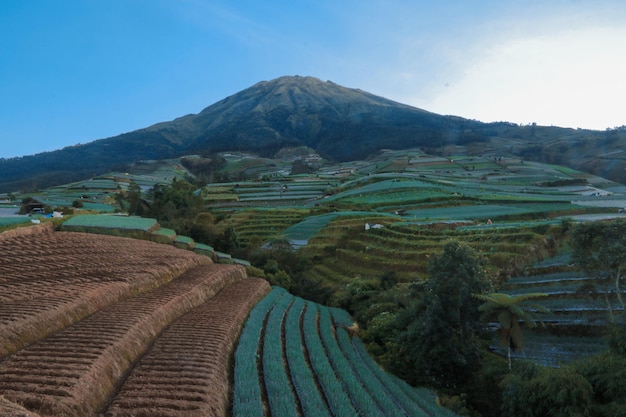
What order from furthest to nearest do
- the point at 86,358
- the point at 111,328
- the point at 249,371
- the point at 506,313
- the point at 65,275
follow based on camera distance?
1. the point at 65,275
2. the point at 506,313
3. the point at 111,328
4. the point at 249,371
5. the point at 86,358

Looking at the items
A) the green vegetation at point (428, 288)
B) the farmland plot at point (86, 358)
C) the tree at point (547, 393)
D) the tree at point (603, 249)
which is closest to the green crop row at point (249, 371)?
the green vegetation at point (428, 288)

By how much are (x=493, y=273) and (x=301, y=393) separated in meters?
14.9

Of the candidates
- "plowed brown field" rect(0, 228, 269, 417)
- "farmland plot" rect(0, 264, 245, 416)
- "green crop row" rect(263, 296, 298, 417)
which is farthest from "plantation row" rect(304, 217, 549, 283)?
"farmland plot" rect(0, 264, 245, 416)

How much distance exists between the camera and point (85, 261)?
17.1 m

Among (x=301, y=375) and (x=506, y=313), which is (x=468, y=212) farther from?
(x=301, y=375)

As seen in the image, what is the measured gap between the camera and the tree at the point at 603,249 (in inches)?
552

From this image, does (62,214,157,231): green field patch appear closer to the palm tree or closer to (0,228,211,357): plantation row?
(0,228,211,357): plantation row

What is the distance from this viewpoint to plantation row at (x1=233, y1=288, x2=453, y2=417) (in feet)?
31.1

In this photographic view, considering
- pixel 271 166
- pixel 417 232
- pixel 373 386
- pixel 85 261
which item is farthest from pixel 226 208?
pixel 271 166

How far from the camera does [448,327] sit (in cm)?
1374

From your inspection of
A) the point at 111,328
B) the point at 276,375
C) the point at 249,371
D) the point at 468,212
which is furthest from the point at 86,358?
the point at 468,212

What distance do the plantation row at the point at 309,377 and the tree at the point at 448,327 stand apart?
1029 millimetres

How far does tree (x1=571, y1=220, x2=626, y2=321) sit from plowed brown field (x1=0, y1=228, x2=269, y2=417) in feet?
43.0

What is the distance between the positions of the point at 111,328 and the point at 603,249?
16.4 metres
